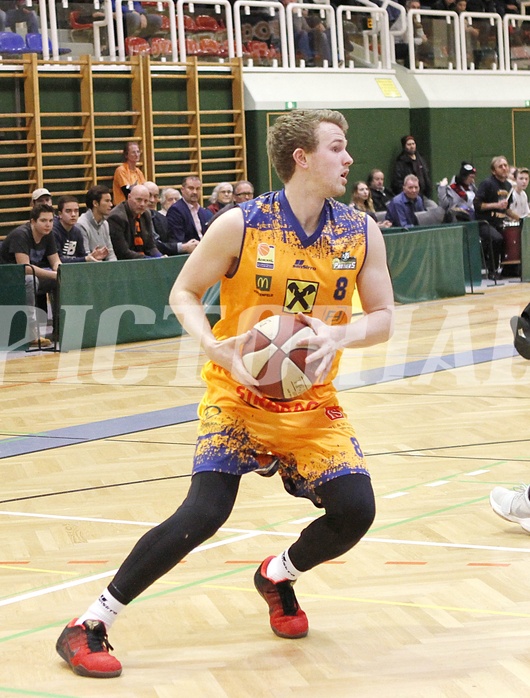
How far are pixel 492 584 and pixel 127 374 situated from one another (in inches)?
253

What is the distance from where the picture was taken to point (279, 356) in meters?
3.43

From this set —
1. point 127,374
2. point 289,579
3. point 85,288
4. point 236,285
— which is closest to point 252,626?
point 289,579

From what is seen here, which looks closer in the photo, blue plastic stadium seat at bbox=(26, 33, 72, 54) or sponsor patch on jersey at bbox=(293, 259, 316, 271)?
sponsor patch on jersey at bbox=(293, 259, 316, 271)

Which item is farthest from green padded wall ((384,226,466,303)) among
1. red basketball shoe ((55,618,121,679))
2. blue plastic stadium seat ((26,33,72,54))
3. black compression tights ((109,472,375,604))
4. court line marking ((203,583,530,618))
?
red basketball shoe ((55,618,121,679))

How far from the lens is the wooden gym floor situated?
135 inches

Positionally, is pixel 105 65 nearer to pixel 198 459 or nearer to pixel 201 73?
pixel 201 73

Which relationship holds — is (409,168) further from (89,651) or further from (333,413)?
(89,651)

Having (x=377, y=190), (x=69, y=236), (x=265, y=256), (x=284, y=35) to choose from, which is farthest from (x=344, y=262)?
(x=284, y=35)

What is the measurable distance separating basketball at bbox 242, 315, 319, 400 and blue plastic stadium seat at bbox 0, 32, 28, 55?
42.1 ft

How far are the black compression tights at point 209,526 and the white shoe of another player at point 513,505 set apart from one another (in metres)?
1.49

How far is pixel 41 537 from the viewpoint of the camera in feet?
16.9

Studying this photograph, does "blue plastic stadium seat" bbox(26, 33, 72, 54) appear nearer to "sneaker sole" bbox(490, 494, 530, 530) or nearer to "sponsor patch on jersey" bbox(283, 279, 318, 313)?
"sneaker sole" bbox(490, 494, 530, 530)

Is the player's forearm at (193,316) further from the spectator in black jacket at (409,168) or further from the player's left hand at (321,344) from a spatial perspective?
the spectator in black jacket at (409,168)

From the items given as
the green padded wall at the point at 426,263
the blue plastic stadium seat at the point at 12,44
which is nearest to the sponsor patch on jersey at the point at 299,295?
the green padded wall at the point at 426,263
